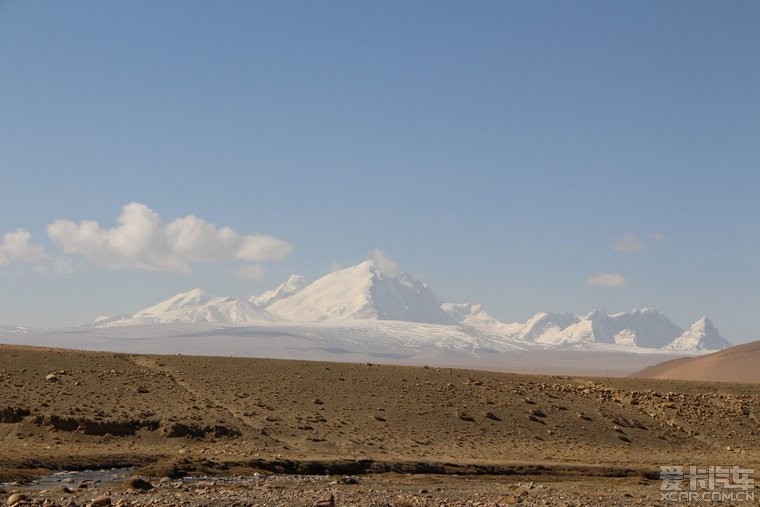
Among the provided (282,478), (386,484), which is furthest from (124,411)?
(386,484)

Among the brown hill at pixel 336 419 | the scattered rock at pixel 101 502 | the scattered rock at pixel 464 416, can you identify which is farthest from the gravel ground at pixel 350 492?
the scattered rock at pixel 464 416

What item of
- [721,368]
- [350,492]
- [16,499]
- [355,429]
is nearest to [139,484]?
[16,499]

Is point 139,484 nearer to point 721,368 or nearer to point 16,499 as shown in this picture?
point 16,499

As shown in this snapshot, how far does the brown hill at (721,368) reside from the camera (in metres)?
167

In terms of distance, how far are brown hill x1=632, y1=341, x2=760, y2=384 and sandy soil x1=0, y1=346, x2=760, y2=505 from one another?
320 feet

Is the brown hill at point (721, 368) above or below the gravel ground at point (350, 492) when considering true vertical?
above

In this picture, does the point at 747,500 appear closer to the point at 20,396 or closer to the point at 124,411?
the point at 124,411

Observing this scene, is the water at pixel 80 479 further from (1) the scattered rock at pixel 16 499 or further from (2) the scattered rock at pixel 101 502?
(2) the scattered rock at pixel 101 502

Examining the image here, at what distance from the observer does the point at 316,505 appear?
91.1 feet

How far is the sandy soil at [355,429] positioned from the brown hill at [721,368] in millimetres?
97395

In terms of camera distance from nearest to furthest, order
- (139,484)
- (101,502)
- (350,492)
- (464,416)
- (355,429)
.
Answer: (101,502)
(139,484)
(350,492)
(355,429)
(464,416)

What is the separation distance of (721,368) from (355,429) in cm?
14053

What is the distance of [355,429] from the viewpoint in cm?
5359

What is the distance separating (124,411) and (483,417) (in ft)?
76.2
